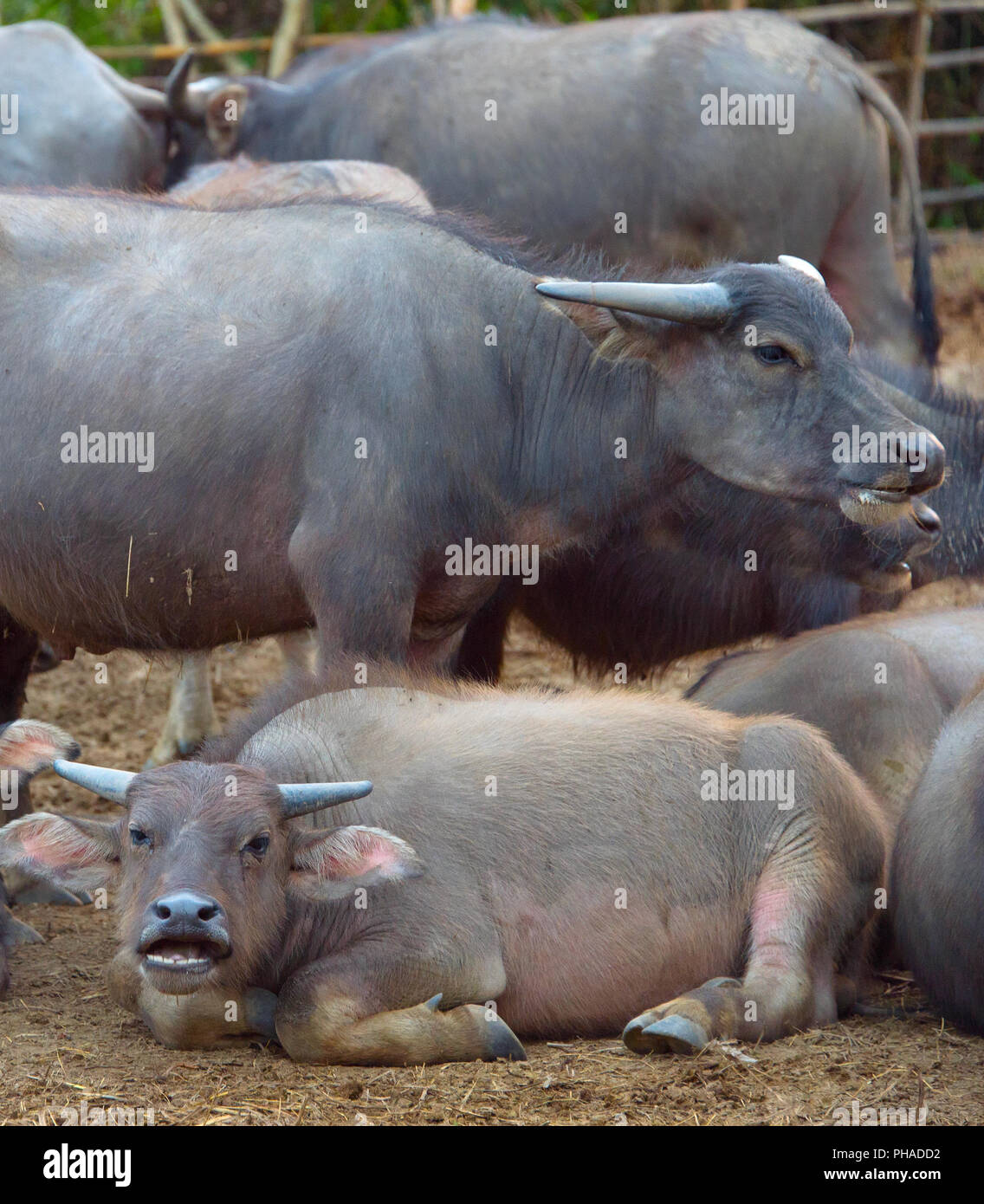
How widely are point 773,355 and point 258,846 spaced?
2.32 metres

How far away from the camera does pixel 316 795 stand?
4.79m

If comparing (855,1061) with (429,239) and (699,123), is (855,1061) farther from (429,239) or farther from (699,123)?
(699,123)

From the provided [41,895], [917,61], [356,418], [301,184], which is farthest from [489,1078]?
[917,61]

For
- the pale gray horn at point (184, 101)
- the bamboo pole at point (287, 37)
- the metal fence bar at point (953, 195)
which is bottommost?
the pale gray horn at point (184, 101)

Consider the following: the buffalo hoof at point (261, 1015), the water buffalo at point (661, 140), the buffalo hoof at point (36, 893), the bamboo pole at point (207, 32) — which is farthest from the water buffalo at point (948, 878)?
the bamboo pole at point (207, 32)

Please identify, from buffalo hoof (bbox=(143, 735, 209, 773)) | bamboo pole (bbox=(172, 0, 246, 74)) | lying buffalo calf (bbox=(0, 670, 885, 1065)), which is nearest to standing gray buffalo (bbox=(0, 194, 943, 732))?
lying buffalo calf (bbox=(0, 670, 885, 1065))

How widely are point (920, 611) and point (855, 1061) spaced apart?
2.55 m

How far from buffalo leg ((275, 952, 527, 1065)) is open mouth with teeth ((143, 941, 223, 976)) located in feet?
1.22

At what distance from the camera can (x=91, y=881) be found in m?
5.02

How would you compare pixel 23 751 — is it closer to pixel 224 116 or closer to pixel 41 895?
pixel 41 895

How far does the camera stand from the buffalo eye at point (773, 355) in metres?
5.58

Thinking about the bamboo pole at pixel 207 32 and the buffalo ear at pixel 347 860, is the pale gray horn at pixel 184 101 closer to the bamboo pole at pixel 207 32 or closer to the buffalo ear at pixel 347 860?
the bamboo pole at pixel 207 32

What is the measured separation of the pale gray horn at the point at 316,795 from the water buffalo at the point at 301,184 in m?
3.86
